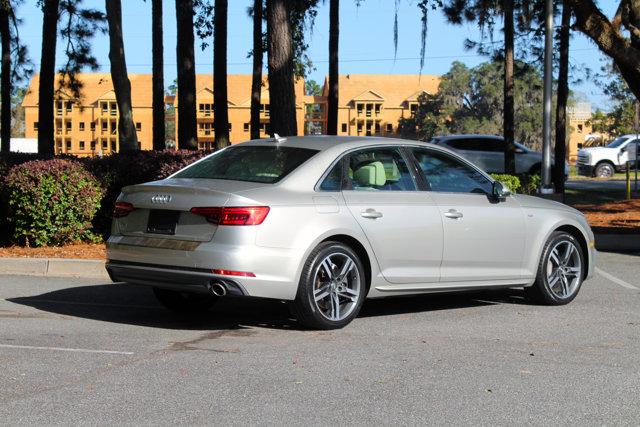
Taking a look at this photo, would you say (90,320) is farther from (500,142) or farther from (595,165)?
(595,165)

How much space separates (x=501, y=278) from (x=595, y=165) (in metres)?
33.4

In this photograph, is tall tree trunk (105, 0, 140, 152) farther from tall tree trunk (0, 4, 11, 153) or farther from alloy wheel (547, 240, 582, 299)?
tall tree trunk (0, 4, 11, 153)

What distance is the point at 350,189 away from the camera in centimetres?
812

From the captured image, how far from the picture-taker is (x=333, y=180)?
806 centimetres

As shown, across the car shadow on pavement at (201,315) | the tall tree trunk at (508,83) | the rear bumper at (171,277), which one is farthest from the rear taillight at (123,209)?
the tall tree trunk at (508,83)

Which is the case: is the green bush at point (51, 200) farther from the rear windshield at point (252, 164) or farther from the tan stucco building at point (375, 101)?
the tan stucco building at point (375, 101)

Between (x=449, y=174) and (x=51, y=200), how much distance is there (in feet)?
20.2

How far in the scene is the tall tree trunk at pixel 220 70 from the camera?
2244 cm

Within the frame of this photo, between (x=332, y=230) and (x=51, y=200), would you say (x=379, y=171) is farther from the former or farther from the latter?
(x=51, y=200)

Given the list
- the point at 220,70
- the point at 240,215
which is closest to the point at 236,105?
the point at 220,70

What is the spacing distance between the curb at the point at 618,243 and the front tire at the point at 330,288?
826cm

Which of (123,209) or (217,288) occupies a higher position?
(123,209)

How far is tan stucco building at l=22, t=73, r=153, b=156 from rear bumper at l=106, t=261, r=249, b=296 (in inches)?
3399

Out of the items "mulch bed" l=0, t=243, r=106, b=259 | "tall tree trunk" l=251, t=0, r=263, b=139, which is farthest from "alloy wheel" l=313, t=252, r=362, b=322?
"tall tree trunk" l=251, t=0, r=263, b=139
